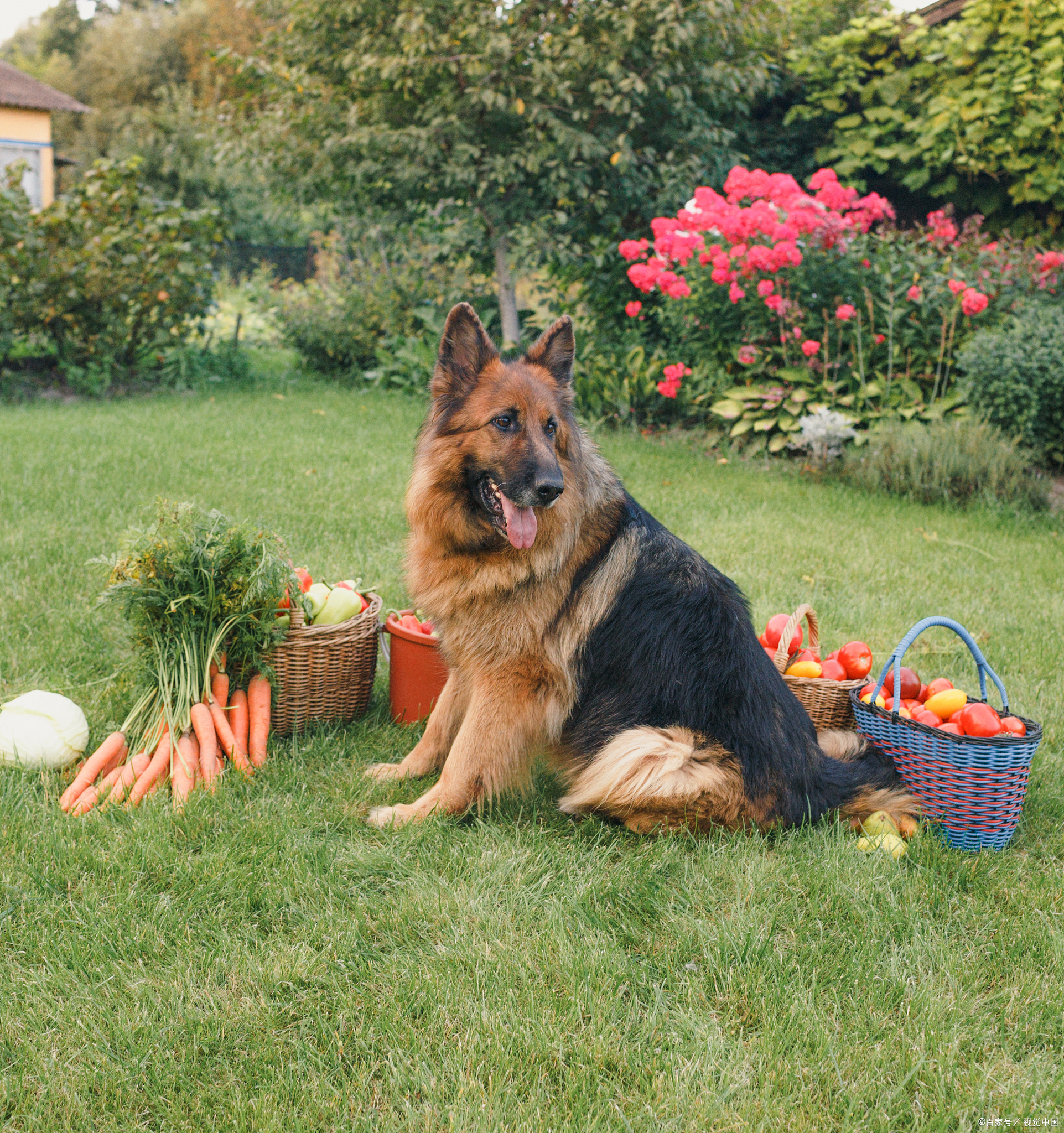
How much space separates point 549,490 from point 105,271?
9.89m

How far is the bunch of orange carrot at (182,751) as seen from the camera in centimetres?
319

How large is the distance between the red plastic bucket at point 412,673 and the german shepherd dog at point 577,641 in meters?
0.41

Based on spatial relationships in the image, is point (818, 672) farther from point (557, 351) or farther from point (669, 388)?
point (669, 388)

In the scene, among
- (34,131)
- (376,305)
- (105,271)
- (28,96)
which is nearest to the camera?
(105,271)

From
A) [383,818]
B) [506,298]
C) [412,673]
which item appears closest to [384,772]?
[383,818]

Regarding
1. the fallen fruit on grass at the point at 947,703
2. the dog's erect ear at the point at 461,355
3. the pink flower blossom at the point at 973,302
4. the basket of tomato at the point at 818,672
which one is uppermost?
the pink flower blossom at the point at 973,302

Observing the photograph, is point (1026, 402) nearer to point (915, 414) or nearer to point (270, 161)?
point (915, 414)

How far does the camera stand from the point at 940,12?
10.6 m

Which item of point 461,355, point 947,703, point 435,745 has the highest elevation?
point 461,355

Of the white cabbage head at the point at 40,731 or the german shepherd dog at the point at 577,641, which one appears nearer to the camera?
the german shepherd dog at the point at 577,641

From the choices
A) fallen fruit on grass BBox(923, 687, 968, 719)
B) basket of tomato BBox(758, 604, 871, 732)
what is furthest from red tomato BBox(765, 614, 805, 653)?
fallen fruit on grass BBox(923, 687, 968, 719)

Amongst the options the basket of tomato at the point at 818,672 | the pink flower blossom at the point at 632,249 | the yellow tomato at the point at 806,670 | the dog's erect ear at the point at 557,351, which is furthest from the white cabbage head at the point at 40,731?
the pink flower blossom at the point at 632,249

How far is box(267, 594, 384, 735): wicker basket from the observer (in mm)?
3664

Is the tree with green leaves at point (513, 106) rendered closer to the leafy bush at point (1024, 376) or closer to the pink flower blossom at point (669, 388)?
the pink flower blossom at point (669, 388)
